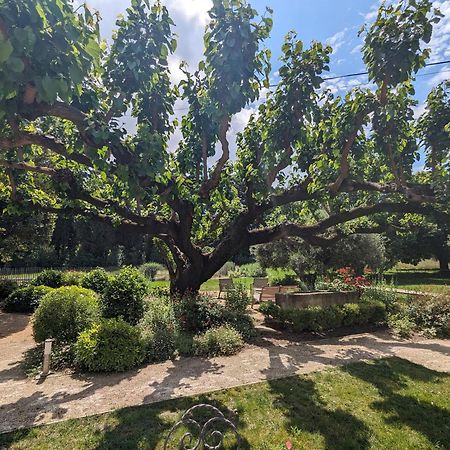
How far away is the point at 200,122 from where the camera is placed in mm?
8500

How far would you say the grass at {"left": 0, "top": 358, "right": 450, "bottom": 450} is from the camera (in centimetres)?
359

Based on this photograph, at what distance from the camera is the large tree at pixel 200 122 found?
11.5 feet

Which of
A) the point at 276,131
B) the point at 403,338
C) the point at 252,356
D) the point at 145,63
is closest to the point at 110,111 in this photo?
the point at 145,63

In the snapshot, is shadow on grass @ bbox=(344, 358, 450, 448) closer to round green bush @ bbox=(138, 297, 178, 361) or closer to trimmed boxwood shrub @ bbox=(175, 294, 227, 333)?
trimmed boxwood shrub @ bbox=(175, 294, 227, 333)

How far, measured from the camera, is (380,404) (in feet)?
15.0

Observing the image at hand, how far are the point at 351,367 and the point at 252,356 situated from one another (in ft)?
6.42

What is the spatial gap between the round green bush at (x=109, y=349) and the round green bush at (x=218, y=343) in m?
1.29

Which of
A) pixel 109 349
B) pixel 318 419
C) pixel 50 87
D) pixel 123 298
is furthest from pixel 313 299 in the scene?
pixel 50 87

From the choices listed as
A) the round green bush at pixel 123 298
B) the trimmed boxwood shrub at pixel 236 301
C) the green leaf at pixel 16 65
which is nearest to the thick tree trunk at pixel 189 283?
the trimmed boxwood shrub at pixel 236 301

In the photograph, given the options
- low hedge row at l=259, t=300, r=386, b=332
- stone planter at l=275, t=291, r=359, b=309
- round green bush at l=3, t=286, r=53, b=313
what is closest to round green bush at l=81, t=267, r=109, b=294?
round green bush at l=3, t=286, r=53, b=313

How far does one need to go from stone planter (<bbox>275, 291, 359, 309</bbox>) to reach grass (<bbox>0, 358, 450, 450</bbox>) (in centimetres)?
470

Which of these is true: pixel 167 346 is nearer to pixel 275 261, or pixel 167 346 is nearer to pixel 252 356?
pixel 252 356

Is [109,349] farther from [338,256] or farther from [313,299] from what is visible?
[338,256]

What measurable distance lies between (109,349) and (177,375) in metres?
1.40
